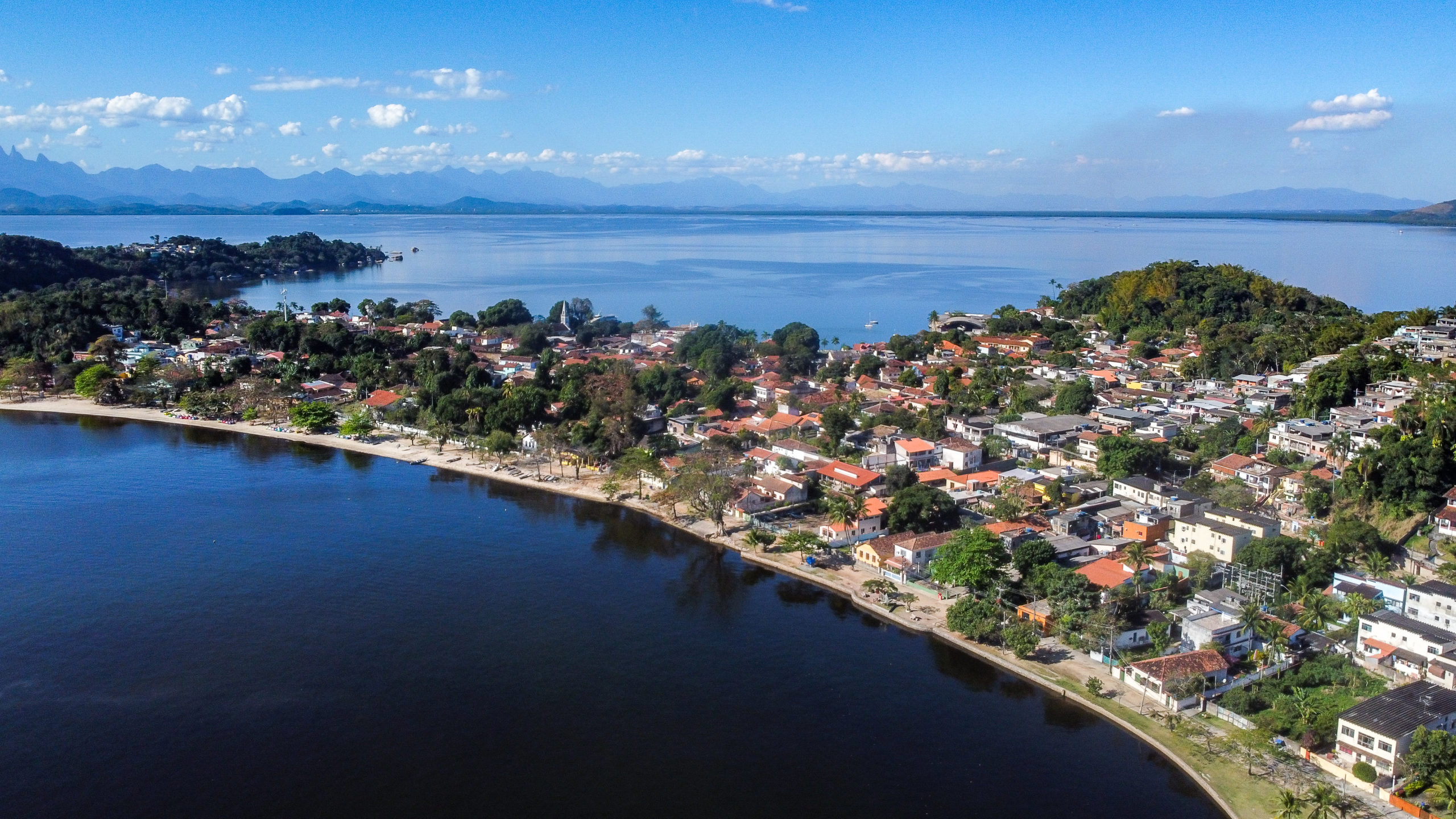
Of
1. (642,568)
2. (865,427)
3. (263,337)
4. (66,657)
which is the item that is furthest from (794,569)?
(263,337)

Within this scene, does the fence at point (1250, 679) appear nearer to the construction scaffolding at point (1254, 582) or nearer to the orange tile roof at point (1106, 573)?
the construction scaffolding at point (1254, 582)

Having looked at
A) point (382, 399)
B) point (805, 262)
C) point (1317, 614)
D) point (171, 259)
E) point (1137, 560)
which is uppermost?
point (171, 259)

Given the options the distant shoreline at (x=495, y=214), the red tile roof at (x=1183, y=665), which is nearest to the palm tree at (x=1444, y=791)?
the red tile roof at (x=1183, y=665)

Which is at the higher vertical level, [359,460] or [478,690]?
[359,460]

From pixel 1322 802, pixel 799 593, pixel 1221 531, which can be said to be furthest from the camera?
pixel 799 593

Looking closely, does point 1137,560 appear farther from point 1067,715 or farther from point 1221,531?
point 1067,715

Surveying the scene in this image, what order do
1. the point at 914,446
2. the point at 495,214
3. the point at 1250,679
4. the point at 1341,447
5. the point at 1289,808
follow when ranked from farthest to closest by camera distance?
the point at 495,214 → the point at 914,446 → the point at 1341,447 → the point at 1250,679 → the point at 1289,808

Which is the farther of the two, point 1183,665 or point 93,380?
point 93,380

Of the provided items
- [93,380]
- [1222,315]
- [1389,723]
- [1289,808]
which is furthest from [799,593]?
[1222,315]
